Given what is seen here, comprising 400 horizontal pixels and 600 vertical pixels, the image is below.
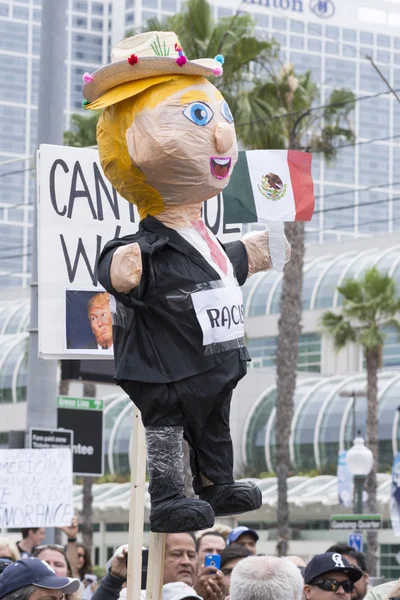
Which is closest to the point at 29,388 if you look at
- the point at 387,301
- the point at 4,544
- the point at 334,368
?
the point at 4,544

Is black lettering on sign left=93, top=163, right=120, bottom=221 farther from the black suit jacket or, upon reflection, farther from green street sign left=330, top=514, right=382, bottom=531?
green street sign left=330, top=514, right=382, bottom=531

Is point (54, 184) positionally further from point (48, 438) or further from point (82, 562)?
point (48, 438)

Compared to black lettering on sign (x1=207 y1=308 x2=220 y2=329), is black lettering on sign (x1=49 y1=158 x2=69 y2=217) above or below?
above

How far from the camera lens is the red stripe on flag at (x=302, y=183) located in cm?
Answer: 579

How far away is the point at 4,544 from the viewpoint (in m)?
→ 8.12

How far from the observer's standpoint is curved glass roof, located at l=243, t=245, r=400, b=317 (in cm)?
5581

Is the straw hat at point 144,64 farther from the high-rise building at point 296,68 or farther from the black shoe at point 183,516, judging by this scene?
the high-rise building at point 296,68

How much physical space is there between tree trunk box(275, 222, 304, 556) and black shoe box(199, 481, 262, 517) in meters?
21.0

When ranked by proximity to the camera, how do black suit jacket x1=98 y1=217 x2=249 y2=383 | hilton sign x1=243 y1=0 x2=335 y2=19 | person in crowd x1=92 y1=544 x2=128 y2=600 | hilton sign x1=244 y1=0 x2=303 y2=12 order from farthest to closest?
hilton sign x1=243 y1=0 x2=335 y2=19 < hilton sign x1=244 y1=0 x2=303 y2=12 < person in crowd x1=92 y1=544 x2=128 y2=600 < black suit jacket x1=98 y1=217 x2=249 y2=383

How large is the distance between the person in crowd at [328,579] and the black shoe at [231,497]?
2.21m

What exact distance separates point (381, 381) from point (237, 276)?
139 ft

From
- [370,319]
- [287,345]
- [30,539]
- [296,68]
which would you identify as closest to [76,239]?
[30,539]

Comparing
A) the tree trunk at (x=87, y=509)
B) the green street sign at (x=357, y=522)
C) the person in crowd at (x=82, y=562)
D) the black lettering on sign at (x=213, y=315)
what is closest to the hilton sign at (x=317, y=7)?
the tree trunk at (x=87, y=509)

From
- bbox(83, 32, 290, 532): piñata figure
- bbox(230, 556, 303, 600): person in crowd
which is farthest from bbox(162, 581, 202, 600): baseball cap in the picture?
bbox(83, 32, 290, 532): piñata figure
